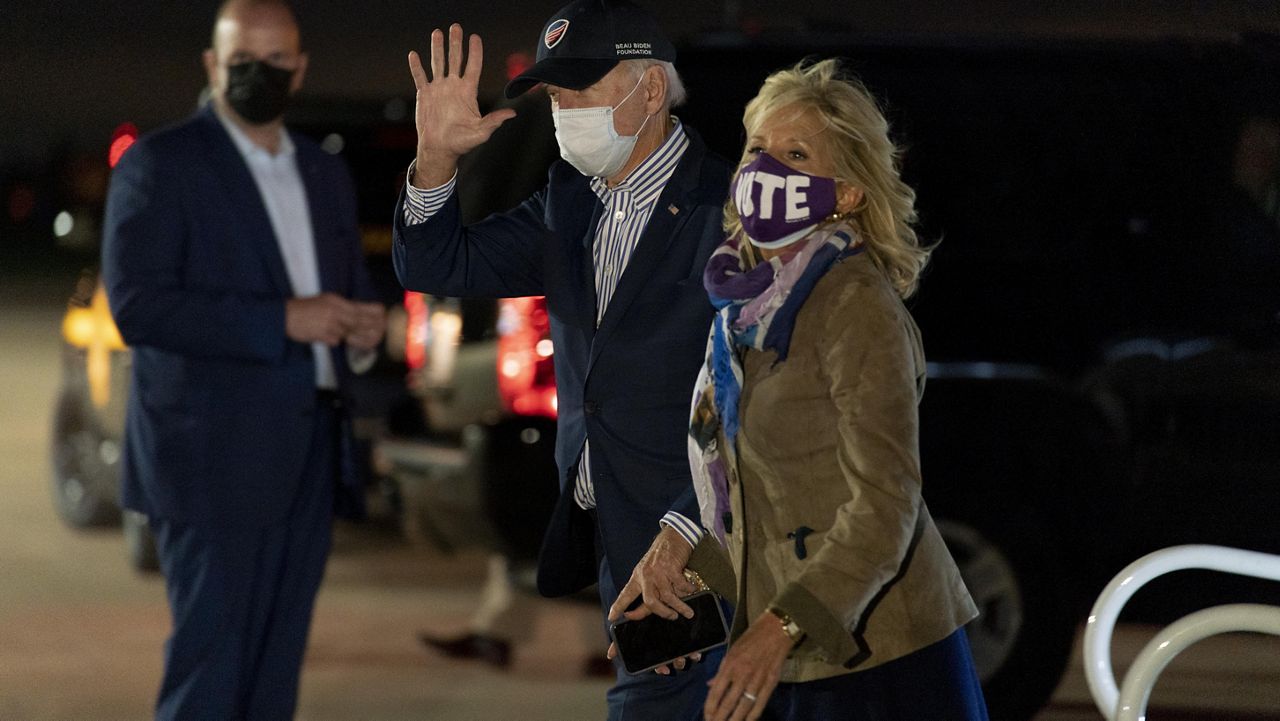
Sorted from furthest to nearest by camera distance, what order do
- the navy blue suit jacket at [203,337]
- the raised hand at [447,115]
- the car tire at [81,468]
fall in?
the car tire at [81,468] → the navy blue suit jacket at [203,337] → the raised hand at [447,115]

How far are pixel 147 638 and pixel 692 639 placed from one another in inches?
159

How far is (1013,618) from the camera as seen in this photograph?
16.7ft

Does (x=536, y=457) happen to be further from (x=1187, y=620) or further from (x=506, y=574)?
(x=1187, y=620)

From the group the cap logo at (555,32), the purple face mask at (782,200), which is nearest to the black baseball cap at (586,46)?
the cap logo at (555,32)

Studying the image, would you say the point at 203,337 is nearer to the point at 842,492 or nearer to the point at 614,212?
the point at 614,212

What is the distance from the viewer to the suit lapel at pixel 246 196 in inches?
175

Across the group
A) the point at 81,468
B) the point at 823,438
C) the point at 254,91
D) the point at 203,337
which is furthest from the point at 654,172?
the point at 81,468

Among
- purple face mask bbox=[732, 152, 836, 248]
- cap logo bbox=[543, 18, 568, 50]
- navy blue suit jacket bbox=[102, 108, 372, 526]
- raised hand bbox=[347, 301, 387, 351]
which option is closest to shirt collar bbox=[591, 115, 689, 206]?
cap logo bbox=[543, 18, 568, 50]

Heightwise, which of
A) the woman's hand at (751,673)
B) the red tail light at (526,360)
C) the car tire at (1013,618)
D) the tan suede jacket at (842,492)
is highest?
the tan suede jacket at (842,492)

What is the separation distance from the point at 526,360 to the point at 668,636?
91.7 inches

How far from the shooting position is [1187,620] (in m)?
2.67

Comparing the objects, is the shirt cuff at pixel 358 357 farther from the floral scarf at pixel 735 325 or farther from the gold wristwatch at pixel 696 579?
the floral scarf at pixel 735 325

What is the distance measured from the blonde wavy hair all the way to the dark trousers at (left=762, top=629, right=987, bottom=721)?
1.83ft

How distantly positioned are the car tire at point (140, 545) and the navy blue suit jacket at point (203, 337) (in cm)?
334
